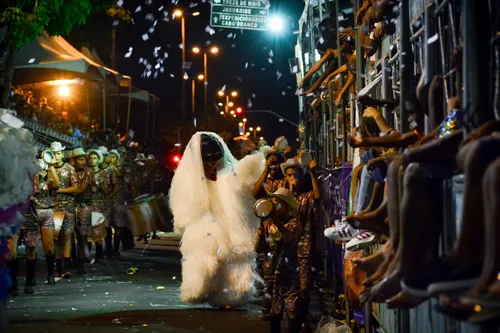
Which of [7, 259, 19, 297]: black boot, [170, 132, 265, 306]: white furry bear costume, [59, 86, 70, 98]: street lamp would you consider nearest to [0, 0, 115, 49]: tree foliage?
[7, 259, 19, 297]: black boot

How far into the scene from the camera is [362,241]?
19.8 feet

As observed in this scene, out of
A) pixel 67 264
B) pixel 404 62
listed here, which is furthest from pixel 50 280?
pixel 404 62

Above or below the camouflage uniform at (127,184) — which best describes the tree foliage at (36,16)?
above

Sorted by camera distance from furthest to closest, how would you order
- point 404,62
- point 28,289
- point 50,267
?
point 50,267, point 28,289, point 404,62

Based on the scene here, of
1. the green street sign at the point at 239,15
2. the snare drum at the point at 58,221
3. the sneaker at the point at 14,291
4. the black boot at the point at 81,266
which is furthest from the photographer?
the green street sign at the point at 239,15

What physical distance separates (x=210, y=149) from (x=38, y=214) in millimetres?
3825

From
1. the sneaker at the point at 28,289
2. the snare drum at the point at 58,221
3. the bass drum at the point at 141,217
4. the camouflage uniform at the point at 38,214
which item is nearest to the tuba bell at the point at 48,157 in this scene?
the camouflage uniform at the point at 38,214

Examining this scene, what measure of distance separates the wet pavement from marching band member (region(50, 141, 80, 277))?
58 centimetres

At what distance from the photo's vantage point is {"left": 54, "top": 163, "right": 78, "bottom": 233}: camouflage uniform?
1428 cm

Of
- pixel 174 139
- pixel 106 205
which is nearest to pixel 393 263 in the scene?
pixel 106 205

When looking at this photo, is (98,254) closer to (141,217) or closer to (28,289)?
(141,217)

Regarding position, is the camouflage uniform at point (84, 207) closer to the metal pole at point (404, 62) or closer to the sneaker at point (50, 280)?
the sneaker at point (50, 280)

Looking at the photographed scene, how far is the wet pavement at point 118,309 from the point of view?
936 centimetres

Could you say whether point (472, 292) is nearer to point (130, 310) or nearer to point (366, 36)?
point (366, 36)
